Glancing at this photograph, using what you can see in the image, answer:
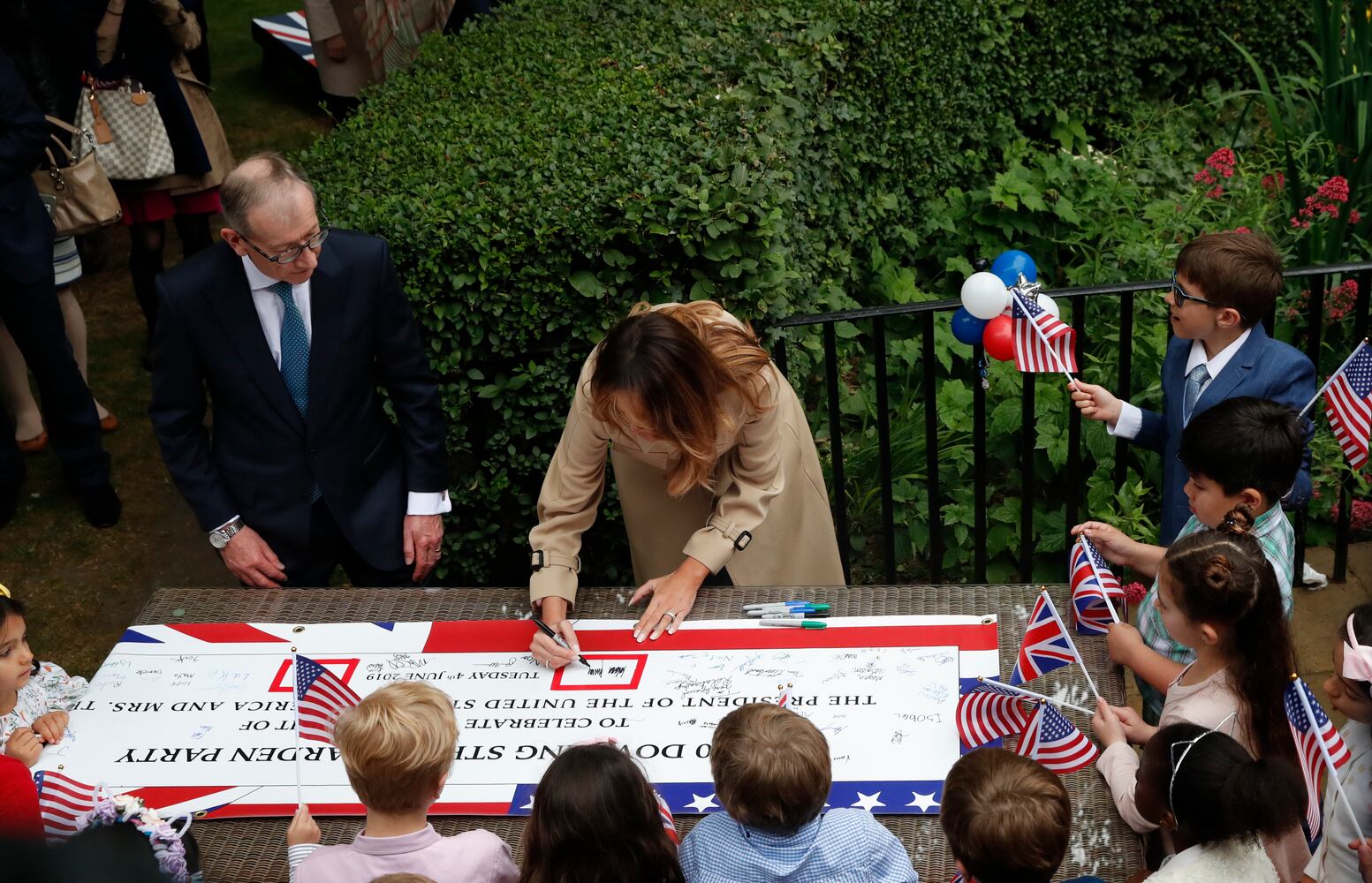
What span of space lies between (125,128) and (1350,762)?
4.88 metres

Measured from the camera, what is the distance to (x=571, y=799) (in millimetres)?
1988

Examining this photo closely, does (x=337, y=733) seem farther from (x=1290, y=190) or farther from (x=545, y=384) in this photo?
(x=1290, y=190)

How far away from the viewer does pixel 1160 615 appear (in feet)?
8.52

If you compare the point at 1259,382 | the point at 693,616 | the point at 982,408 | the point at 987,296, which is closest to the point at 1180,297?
the point at 1259,382

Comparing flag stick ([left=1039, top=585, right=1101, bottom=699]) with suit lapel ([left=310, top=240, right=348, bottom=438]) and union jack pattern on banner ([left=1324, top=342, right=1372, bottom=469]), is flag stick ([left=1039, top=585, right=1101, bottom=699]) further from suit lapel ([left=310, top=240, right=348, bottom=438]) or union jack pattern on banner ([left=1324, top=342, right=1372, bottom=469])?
suit lapel ([left=310, top=240, right=348, bottom=438])

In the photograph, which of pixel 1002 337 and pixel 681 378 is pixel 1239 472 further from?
pixel 681 378

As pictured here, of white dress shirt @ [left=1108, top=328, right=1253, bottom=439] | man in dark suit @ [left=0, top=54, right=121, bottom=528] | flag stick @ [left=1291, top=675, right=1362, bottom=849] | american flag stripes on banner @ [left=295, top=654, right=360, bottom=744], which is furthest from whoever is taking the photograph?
man in dark suit @ [left=0, top=54, right=121, bottom=528]

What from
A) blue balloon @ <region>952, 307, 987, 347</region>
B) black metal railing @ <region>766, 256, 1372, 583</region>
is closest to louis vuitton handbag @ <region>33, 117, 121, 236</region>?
black metal railing @ <region>766, 256, 1372, 583</region>

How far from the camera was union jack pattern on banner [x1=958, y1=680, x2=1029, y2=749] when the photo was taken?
2307 millimetres

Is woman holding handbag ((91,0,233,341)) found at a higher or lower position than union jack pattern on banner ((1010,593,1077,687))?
lower

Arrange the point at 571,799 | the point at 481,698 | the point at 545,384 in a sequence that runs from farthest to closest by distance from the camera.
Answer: the point at 545,384 < the point at 481,698 < the point at 571,799

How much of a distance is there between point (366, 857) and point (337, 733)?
8.2 inches

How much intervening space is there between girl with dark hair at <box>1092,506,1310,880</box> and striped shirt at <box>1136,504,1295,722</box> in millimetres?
163

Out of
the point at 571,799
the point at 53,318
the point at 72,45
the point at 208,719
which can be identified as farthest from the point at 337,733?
the point at 72,45
